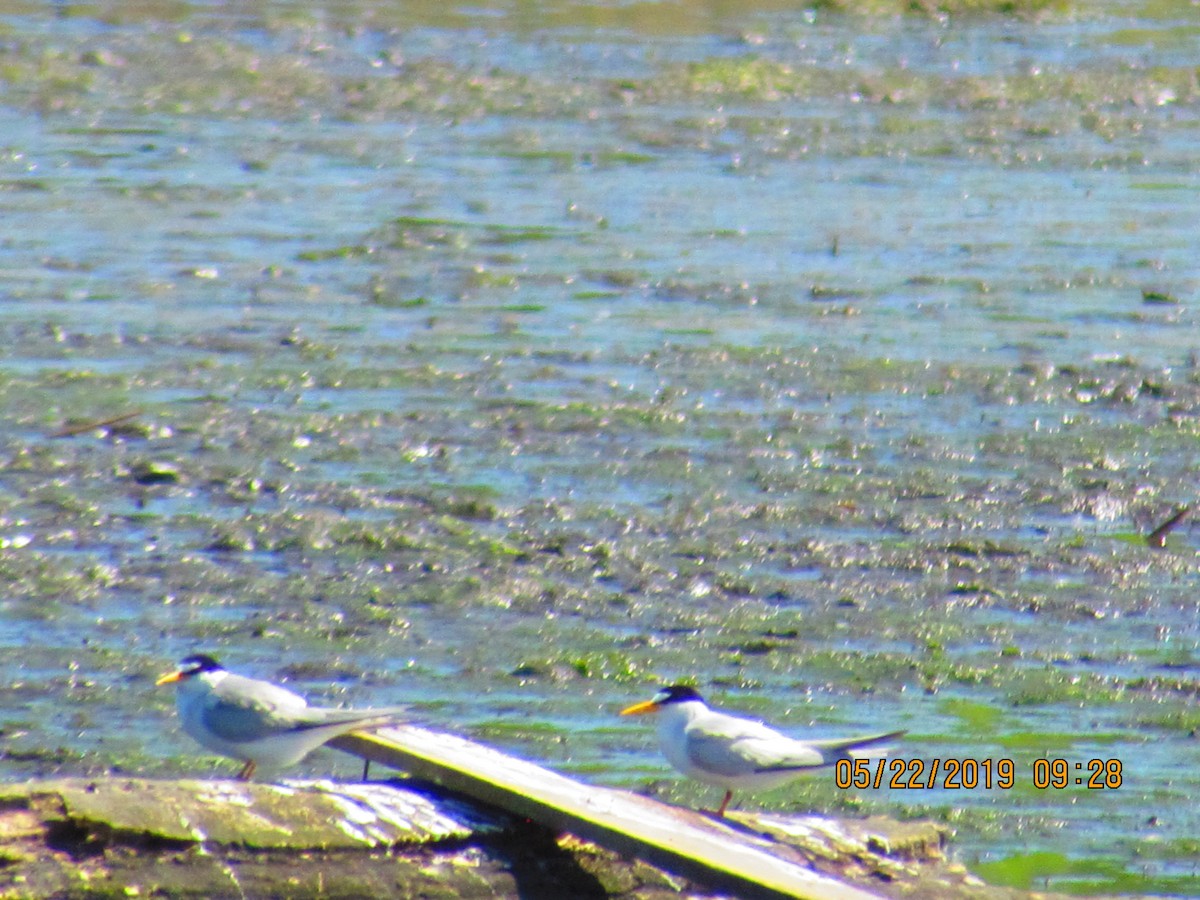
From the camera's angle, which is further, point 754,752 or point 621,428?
point 621,428

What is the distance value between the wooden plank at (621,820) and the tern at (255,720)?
0.20 m

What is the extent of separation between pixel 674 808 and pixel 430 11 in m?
18.7

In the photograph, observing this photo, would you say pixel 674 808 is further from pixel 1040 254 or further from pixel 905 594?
pixel 1040 254

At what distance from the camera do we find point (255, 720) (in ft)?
15.8

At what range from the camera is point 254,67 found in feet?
61.7

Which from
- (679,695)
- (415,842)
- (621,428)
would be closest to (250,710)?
(415,842)


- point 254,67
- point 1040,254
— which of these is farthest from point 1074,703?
point 254,67
